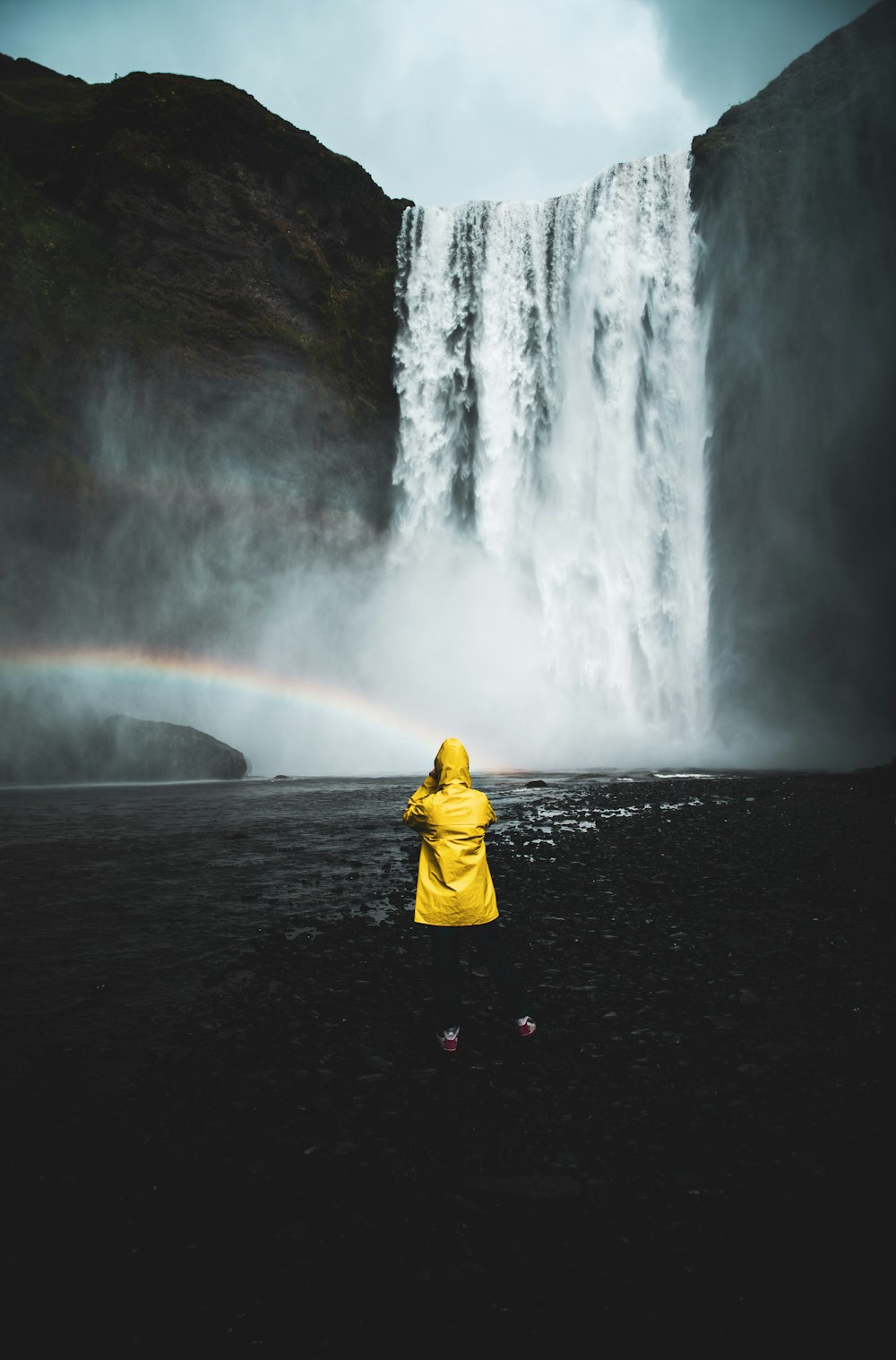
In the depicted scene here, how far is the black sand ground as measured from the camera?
7.50 feet

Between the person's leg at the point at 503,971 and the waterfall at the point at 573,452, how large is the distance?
26.3 meters

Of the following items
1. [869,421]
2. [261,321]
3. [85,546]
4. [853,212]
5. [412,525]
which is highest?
[853,212]

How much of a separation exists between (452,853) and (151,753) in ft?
78.9

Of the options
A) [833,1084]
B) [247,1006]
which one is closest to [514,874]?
[247,1006]

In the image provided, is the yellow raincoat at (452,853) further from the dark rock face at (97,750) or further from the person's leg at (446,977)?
the dark rock face at (97,750)

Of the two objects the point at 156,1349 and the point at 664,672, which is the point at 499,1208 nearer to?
the point at 156,1349

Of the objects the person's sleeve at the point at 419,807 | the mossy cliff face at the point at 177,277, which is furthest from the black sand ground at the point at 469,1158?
the mossy cliff face at the point at 177,277

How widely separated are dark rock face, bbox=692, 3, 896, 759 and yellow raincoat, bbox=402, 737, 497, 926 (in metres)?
30.5

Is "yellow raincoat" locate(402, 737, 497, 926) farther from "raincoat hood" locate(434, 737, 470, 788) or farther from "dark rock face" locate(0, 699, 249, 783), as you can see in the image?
"dark rock face" locate(0, 699, 249, 783)

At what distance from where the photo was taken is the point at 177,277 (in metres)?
32.2

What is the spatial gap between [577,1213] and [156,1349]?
1534 mm

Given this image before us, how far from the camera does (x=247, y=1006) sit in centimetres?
489

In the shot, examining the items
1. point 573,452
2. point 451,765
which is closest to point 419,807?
point 451,765

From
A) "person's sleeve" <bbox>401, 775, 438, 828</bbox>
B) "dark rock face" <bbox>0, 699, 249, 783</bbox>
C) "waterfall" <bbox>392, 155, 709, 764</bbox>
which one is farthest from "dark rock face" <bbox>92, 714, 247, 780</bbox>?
"person's sleeve" <bbox>401, 775, 438, 828</bbox>
